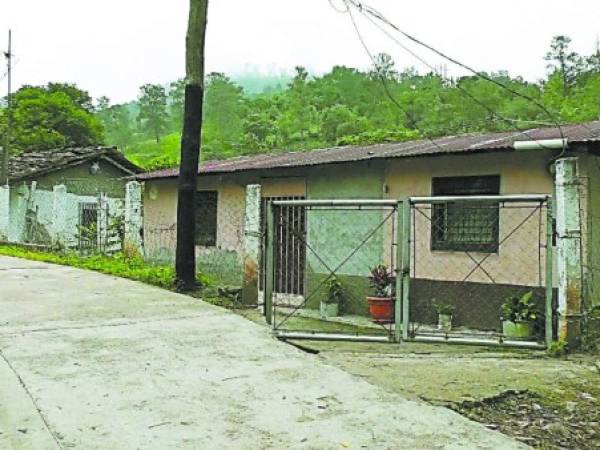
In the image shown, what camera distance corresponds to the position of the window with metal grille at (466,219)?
9.35m

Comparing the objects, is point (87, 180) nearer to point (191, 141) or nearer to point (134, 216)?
point (134, 216)

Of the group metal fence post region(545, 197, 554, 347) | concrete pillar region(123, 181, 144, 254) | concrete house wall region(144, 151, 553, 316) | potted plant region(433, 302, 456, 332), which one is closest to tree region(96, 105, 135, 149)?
concrete house wall region(144, 151, 553, 316)

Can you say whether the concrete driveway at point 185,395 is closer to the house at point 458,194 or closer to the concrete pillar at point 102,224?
the house at point 458,194

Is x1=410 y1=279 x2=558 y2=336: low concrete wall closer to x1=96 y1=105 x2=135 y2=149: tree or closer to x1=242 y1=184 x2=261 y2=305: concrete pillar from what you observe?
x1=242 y1=184 x2=261 y2=305: concrete pillar

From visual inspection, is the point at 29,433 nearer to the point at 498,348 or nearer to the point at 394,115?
the point at 498,348

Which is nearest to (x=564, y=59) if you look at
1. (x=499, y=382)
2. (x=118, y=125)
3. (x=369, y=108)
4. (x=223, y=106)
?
(x=369, y=108)

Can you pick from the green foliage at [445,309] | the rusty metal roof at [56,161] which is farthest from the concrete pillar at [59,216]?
the green foliage at [445,309]

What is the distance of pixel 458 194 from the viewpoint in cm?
971

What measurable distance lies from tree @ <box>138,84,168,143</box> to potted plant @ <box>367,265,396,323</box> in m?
38.3

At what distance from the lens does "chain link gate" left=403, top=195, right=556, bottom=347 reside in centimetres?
860

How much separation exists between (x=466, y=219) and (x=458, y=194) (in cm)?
40

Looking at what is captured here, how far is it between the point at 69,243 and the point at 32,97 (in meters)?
14.4

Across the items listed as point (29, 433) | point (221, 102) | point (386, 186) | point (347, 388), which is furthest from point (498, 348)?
point (221, 102)

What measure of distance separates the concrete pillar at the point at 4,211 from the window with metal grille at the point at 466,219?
48.5ft
